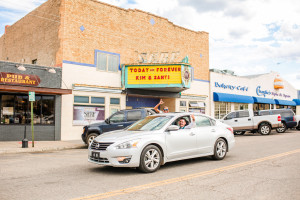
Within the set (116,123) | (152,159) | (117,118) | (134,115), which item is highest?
(134,115)

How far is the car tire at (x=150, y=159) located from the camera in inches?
279

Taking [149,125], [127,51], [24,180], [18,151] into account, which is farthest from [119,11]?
[24,180]

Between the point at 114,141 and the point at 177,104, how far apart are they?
18819 millimetres

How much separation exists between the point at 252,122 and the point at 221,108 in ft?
29.7

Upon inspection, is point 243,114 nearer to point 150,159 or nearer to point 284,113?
point 284,113

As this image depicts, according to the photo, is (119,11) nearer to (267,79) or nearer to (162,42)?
(162,42)

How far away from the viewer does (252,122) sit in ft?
70.3

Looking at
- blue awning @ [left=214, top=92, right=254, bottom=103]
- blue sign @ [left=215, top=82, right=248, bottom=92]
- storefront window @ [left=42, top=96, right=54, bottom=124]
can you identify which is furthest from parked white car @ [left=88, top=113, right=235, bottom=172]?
blue sign @ [left=215, top=82, right=248, bottom=92]

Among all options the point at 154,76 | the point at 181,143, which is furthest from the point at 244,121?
the point at 181,143

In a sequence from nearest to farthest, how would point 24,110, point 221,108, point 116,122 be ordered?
point 116,122, point 24,110, point 221,108

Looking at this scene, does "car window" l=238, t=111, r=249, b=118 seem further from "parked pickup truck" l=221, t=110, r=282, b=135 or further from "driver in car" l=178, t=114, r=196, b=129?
"driver in car" l=178, t=114, r=196, b=129

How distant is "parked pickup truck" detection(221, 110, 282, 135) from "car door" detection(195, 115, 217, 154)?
13271 millimetres

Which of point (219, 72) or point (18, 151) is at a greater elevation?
point (219, 72)

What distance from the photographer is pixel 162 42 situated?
24.9m
